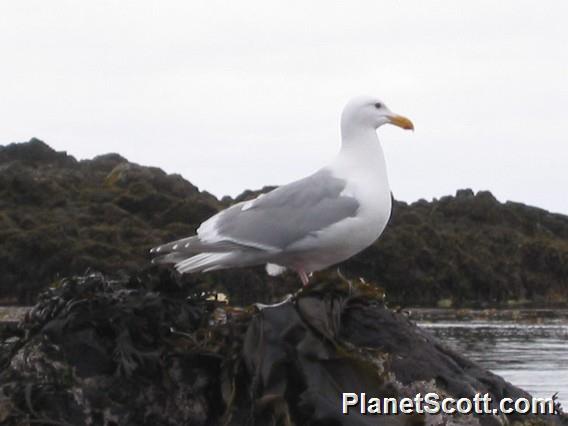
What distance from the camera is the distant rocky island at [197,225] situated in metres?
24.8

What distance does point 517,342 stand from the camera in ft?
58.0

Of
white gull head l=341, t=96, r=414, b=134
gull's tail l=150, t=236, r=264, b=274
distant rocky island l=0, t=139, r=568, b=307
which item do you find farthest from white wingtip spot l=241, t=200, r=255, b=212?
distant rocky island l=0, t=139, r=568, b=307

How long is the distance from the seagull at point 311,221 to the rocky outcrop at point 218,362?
1.33 m

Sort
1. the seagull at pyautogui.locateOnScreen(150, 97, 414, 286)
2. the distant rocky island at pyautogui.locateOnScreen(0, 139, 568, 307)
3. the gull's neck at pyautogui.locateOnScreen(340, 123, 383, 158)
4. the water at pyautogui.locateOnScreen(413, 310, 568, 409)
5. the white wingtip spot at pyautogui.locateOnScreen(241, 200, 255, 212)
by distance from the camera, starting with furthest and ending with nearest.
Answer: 1. the distant rocky island at pyautogui.locateOnScreen(0, 139, 568, 307)
2. the water at pyautogui.locateOnScreen(413, 310, 568, 409)
3. the white wingtip spot at pyautogui.locateOnScreen(241, 200, 255, 212)
4. the gull's neck at pyautogui.locateOnScreen(340, 123, 383, 158)
5. the seagull at pyautogui.locateOnScreen(150, 97, 414, 286)

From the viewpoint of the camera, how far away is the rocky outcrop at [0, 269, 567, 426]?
16.5 feet

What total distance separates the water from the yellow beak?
323cm

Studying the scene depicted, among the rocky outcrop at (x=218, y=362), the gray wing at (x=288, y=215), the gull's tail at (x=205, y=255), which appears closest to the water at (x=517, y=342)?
the gray wing at (x=288, y=215)

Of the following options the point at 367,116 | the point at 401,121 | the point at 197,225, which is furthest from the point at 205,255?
the point at 197,225

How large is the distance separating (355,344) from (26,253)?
68.1 feet

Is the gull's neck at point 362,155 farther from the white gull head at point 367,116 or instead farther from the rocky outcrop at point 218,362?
the rocky outcrop at point 218,362

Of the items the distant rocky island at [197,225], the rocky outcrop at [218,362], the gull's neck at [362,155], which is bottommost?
the rocky outcrop at [218,362]

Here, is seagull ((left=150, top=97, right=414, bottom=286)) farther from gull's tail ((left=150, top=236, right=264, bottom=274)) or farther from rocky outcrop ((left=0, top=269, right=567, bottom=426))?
rocky outcrop ((left=0, top=269, right=567, bottom=426))

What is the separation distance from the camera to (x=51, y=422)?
4973 millimetres

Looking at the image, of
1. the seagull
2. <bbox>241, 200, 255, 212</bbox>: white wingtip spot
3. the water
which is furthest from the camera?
the water
